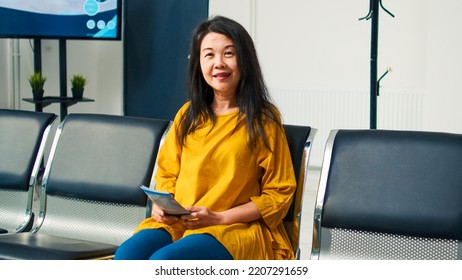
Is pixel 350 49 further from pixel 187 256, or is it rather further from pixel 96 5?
pixel 187 256

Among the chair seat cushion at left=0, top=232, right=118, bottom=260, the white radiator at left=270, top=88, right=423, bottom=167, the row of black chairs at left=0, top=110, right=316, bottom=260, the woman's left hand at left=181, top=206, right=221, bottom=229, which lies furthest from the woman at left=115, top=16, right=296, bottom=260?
the white radiator at left=270, top=88, right=423, bottom=167

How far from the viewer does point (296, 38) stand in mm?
7117

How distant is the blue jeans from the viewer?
91.6 inches

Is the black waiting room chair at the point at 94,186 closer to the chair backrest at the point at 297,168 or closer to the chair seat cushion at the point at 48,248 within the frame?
the chair seat cushion at the point at 48,248

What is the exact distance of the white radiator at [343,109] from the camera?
6.64 metres

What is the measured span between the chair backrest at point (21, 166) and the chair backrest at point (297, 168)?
3.60 feet

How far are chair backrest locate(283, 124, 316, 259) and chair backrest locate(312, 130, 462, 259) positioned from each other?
15 centimetres

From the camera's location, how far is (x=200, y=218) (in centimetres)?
249

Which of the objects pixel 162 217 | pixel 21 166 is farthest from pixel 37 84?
pixel 162 217

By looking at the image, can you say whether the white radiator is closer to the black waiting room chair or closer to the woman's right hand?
the black waiting room chair

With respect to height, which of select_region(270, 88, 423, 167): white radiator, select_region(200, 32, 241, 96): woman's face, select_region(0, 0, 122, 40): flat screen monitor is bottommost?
select_region(270, 88, 423, 167): white radiator

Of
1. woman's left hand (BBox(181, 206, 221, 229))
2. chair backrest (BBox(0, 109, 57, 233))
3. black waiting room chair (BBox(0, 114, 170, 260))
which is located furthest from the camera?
chair backrest (BBox(0, 109, 57, 233))

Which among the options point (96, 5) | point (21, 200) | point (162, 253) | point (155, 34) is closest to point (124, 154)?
point (21, 200)
